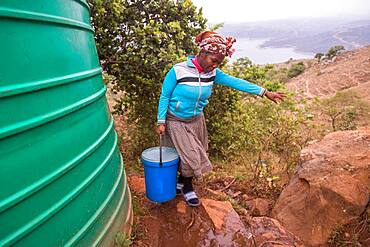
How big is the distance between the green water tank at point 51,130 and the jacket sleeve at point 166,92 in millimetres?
789

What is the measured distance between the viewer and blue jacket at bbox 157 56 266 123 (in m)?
2.89

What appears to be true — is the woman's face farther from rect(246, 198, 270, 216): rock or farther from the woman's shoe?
rect(246, 198, 270, 216): rock

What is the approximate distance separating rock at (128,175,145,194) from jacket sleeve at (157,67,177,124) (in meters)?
1.23

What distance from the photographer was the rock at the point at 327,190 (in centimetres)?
339

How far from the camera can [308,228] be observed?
3.55 m

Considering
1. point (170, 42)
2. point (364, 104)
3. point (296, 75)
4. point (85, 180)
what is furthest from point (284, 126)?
point (296, 75)

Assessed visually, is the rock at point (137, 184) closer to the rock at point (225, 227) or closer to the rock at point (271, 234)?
the rock at point (225, 227)

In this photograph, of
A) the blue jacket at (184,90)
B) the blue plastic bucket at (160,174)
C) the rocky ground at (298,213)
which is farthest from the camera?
the rocky ground at (298,213)

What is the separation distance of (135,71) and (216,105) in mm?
2020

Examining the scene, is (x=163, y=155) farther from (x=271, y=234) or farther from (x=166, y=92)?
(x=271, y=234)

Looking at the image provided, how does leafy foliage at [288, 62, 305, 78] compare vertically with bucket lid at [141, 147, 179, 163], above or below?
below

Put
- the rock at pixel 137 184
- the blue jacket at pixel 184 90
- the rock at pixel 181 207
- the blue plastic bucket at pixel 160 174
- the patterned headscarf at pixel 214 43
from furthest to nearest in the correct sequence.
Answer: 1. the rock at pixel 137 184
2. the rock at pixel 181 207
3. the blue plastic bucket at pixel 160 174
4. the blue jacket at pixel 184 90
5. the patterned headscarf at pixel 214 43

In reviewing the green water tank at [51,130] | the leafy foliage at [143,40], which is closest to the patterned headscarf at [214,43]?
the green water tank at [51,130]

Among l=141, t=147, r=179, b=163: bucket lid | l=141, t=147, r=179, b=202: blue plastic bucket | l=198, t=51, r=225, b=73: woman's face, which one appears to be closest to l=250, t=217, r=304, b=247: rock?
l=141, t=147, r=179, b=202: blue plastic bucket
